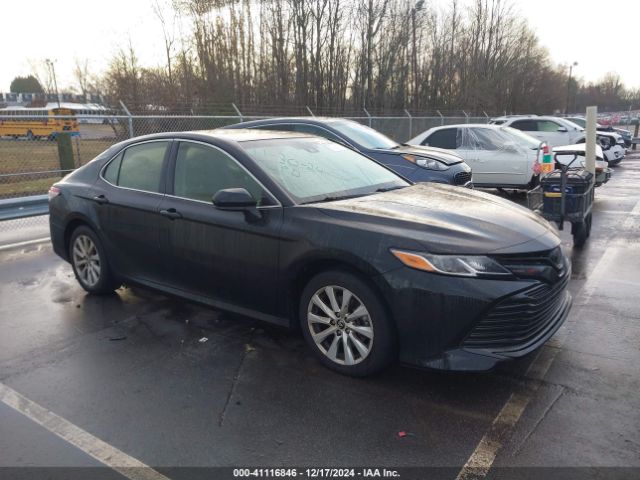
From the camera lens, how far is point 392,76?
3266cm

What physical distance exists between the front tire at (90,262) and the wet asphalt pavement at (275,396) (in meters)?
0.29

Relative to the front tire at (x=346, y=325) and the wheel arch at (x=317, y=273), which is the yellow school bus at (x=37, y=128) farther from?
the front tire at (x=346, y=325)

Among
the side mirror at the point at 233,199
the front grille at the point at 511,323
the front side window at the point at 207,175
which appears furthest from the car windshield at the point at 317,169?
the front grille at the point at 511,323

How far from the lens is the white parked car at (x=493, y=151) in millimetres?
10759

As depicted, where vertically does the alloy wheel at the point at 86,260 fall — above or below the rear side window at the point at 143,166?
below

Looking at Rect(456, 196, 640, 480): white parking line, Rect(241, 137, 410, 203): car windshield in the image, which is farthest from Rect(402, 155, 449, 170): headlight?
Rect(456, 196, 640, 480): white parking line

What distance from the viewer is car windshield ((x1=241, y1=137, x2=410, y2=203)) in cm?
402

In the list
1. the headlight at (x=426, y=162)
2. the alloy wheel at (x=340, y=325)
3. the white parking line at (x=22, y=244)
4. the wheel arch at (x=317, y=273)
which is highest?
the headlight at (x=426, y=162)

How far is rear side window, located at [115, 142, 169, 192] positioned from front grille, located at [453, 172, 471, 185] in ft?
16.2

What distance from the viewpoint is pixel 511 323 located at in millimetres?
3152

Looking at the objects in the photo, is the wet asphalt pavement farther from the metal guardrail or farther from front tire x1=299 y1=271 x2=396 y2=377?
the metal guardrail

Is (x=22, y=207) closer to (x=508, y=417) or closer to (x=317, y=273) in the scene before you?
(x=317, y=273)

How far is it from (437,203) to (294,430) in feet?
Result: 6.26

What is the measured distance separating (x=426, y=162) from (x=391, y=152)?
1.89 feet
